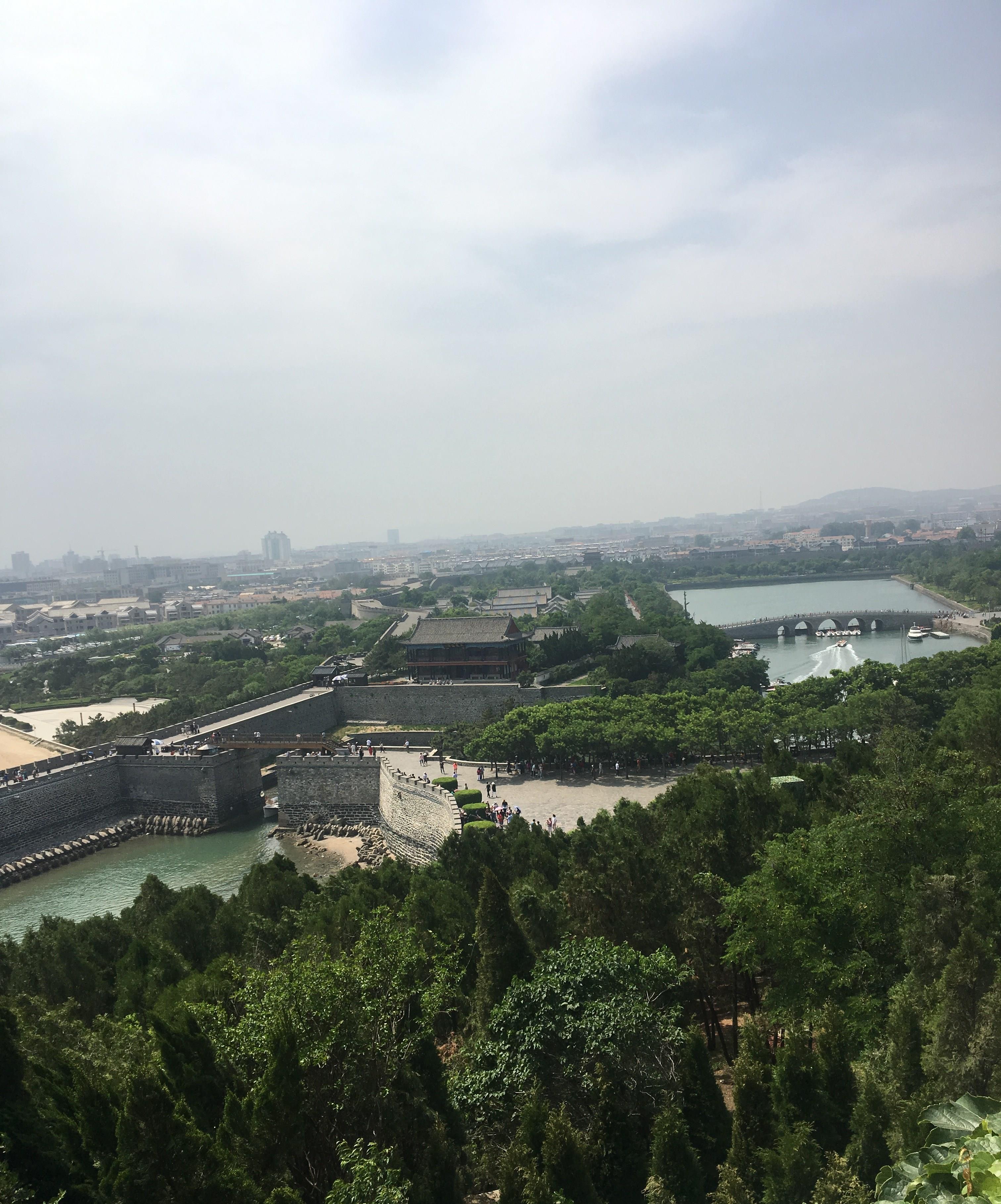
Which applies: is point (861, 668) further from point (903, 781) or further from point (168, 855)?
point (168, 855)

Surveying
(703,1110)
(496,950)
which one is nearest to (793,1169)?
(703,1110)

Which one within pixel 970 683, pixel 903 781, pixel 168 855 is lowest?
pixel 168 855

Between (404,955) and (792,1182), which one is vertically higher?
(404,955)

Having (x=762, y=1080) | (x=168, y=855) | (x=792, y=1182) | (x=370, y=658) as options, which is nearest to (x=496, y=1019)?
(x=762, y=1080)

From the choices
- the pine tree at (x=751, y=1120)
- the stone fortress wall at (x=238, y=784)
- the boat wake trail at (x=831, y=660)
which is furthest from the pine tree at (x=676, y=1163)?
the boat wake trail at (x=831, y=660)

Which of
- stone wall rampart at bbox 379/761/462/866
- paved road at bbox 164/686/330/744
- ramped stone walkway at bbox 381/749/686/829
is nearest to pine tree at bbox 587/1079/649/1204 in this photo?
stone wall rampart at bbox 379/761/462/866

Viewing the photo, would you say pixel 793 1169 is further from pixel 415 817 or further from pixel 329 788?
pixel 329 788

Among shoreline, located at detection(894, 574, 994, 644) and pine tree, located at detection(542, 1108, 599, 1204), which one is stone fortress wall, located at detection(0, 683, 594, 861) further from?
shoreline, located at detection(894, 574, 994, 644)
